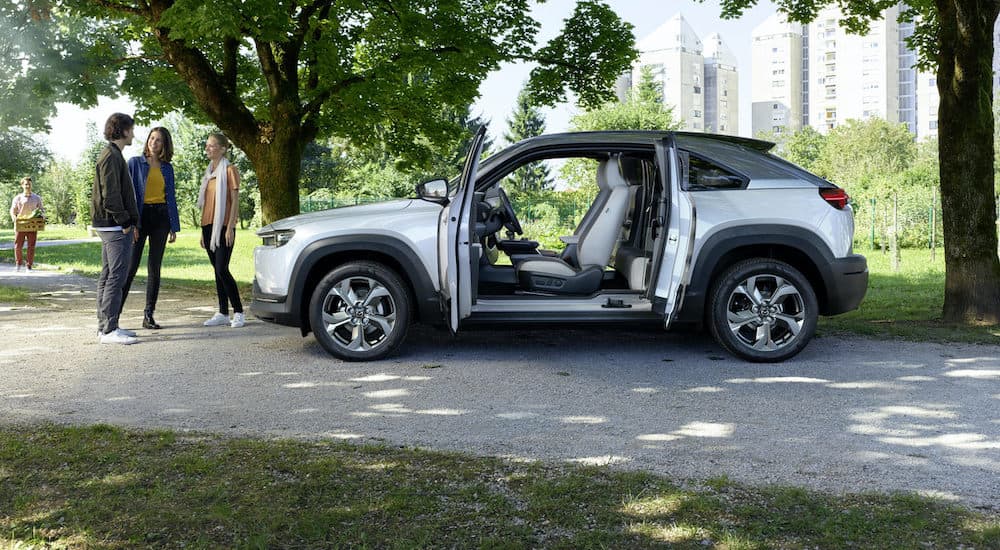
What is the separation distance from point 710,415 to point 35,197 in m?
15.3

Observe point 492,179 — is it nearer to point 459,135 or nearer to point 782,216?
point 782,216

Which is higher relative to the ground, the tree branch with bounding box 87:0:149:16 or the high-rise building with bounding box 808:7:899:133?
the high-rise building with bounding box 808:7:899:133

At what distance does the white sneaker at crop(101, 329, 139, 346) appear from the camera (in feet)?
27.7

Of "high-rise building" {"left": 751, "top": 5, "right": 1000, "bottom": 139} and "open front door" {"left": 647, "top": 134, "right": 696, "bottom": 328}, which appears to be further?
"high-rise building" {"left": 751, "top": 5, "right": 1000, "bottom": 139}

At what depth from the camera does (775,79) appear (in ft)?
505

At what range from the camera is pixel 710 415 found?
5.58m

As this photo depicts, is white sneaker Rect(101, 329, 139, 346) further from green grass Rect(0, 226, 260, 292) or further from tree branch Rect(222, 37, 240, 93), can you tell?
tree branch Rect(222, 37, 240, 93)

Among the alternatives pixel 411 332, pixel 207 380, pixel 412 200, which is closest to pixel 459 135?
pixel 411 332

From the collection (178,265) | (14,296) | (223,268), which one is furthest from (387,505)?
(178,265)

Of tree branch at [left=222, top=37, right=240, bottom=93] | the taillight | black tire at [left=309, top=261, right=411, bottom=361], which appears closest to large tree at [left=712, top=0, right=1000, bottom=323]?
the taillight

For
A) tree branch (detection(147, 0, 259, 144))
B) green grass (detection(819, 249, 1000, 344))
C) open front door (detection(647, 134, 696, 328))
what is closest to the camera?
open front door (detection(647, 134, 696, 328))

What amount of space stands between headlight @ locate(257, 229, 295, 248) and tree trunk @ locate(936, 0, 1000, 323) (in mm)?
6456

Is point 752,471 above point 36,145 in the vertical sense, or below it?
below

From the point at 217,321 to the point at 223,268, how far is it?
2.26 ft
